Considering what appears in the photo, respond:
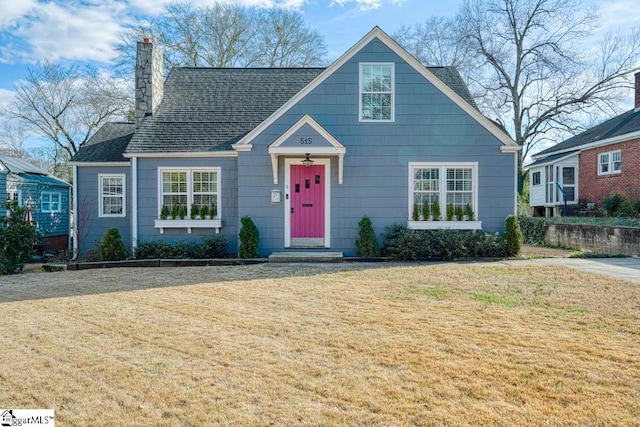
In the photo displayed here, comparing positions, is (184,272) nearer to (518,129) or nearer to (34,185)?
(34,185)

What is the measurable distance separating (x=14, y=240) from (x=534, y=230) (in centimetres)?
1676

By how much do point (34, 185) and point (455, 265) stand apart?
16089mm

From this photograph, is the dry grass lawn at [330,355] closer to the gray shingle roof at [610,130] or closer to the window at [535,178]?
the gray shingle roof at [610,130]

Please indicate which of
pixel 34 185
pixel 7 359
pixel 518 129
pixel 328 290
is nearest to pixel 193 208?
pixel 328 290

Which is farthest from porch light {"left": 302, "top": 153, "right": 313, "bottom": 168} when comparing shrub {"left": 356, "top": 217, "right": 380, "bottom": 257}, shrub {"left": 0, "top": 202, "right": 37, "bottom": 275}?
shrub {"left": 0, "top": 202, "right": 37, "bottom": 275}

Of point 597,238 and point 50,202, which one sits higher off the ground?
point 50,202

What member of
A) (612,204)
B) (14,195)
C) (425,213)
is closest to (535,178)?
(612,204)

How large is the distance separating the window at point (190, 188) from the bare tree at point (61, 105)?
2090cm

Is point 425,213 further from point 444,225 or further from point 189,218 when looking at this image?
point 189,218

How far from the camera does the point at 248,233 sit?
1091 cm

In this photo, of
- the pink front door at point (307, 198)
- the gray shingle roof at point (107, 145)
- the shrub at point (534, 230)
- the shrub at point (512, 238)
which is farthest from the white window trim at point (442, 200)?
the gray shingle roof at point (107, 145)

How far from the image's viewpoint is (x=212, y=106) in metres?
13.2

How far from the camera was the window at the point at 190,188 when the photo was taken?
11906mm

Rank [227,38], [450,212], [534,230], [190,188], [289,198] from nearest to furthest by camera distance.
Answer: [450,212]
[289,198]
[190,188]
[534,230]
[227,38]
